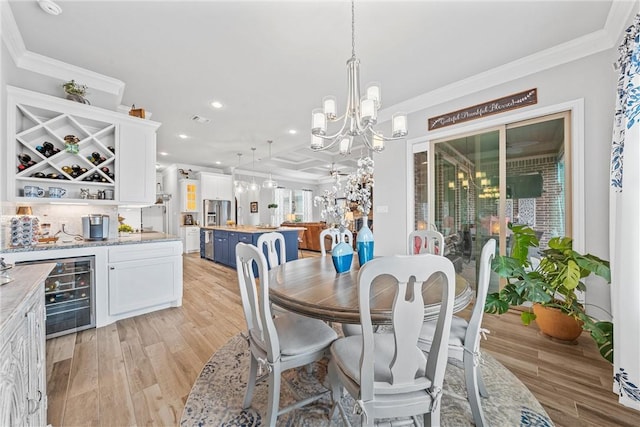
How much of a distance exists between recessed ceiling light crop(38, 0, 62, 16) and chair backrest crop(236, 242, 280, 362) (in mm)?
2461

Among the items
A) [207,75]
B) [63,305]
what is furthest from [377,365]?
[207,75]

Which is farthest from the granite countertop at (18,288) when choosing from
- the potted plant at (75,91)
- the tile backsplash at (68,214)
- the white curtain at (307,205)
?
the white curtain at (307,205)

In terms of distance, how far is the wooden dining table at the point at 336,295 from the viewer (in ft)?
3.82

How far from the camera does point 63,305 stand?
2.48 meters

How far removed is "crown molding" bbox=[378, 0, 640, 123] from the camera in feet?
6.82

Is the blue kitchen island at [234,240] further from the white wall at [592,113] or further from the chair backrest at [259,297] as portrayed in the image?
the white wall at [592,113]

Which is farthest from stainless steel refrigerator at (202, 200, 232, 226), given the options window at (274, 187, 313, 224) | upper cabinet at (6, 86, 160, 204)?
upper cabinet at (6, 86, 160, 204)

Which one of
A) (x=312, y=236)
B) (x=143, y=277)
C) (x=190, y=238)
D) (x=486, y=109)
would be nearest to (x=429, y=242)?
(x=486, y=109)

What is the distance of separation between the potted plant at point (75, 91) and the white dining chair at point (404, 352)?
3.66m

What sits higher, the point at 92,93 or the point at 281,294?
the point at 92,93

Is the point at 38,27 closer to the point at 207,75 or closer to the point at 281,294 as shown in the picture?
the point at 207,75

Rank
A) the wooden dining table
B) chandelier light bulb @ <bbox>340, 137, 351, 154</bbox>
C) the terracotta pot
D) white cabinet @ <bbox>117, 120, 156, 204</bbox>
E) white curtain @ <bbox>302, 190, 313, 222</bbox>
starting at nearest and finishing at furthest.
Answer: the wooden dining table < the terracotta pot < chandelier light bulb @ <bbox>340, 137, 351, 154</bbox> < white cabinet @ <bbox>117, 120, 156, 204</bbox> < white curtain @ <bbox>302, 190, 313, 222</bbox>

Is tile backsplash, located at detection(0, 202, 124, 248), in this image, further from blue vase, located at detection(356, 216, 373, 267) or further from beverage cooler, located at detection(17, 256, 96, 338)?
blue vase, located at detection(356, 216, 373, 267)

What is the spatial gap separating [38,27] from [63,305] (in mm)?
2530
